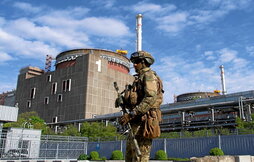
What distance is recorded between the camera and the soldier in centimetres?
452

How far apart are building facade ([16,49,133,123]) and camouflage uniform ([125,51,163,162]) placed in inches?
2116

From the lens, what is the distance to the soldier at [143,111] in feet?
14.8

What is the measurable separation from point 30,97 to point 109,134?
141 ft

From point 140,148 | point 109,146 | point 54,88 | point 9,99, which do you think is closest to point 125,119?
point 140,148

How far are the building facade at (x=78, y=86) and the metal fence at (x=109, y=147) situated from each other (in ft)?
81.8

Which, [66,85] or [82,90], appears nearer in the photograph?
[82,90]

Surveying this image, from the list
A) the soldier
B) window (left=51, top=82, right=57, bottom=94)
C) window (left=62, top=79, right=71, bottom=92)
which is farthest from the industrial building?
the soldier

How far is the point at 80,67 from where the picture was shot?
62.5m

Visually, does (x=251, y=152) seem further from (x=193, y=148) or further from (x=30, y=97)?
(x=30, y=97)

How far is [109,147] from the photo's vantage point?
31328 millimetres

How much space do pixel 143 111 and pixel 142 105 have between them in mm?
108

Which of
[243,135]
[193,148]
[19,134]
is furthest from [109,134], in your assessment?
[243,135]

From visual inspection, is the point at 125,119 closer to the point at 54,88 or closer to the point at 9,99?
the point at 54,88

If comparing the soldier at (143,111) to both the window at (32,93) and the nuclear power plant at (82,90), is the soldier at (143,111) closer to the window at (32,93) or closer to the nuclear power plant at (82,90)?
the nuclear power plant at (82,90)
